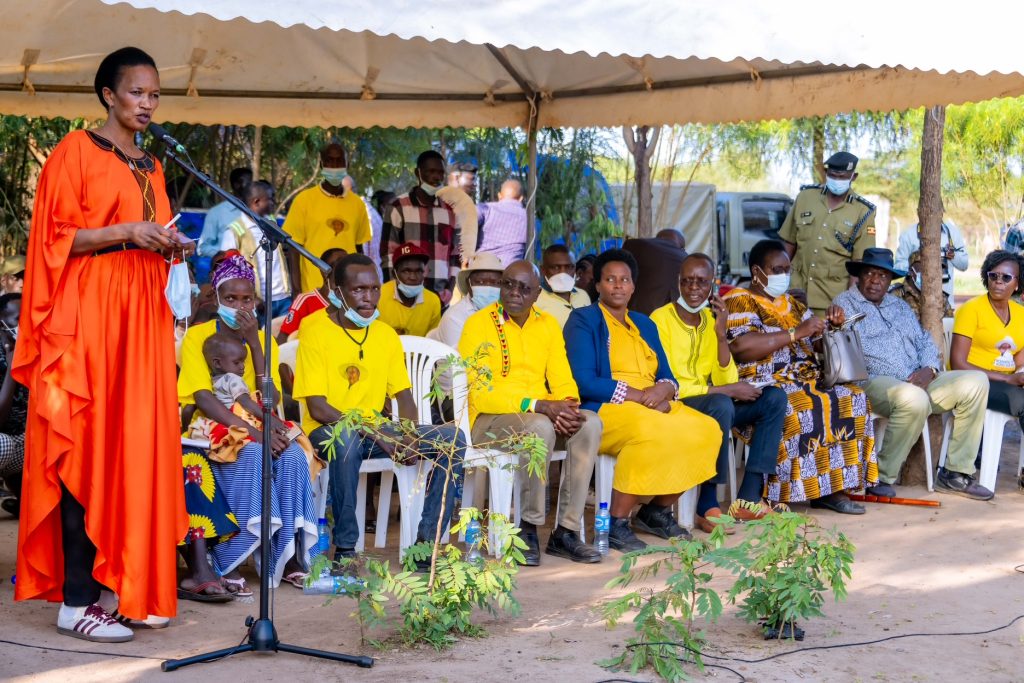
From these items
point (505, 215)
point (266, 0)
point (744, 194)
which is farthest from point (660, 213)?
point (266, 0)

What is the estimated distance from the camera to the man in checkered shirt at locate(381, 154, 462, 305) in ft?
30.2

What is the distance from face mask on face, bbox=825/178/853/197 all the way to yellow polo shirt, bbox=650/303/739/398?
2531 mm

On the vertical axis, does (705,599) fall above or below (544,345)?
below

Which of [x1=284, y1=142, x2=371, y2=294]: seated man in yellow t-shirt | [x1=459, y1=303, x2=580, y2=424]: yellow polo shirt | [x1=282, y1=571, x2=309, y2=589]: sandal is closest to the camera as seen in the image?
[x1=282, y1=571, x2=309, y2=589]: sandal

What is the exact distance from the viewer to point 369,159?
15.2 meters

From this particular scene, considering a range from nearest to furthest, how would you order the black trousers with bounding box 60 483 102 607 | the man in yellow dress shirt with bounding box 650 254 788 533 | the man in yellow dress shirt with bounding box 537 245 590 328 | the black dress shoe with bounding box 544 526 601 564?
the black trousers with bounding box 60 483 102 607 → the black dress shoe with bounding box 544 526 601 564 → the man in yellow dress shirt with bounding box 650 254 788 533 → the man in yellow dress shirt with bounding box 537 245 590 328

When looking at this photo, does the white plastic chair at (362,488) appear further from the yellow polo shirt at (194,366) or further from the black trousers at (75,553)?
the black trousers at (75,553)

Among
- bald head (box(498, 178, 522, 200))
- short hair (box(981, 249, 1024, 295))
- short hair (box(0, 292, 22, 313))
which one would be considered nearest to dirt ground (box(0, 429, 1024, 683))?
short hair (box(0, 292, 22, 313))

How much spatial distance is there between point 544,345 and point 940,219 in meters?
3.95

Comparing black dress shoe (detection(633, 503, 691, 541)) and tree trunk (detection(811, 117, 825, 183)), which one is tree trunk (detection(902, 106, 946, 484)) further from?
tree trunk (detection(811, 117, 825, 183))

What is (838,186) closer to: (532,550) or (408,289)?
(408,289)

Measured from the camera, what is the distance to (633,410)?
250 inches

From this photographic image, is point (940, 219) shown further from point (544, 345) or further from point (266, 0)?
point (266, 0)

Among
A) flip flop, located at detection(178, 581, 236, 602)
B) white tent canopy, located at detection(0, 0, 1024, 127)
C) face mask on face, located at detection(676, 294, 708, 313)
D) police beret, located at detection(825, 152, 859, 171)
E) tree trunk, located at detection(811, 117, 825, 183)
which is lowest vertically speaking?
flip flop, located at detection(178, 581, 236, 602)
